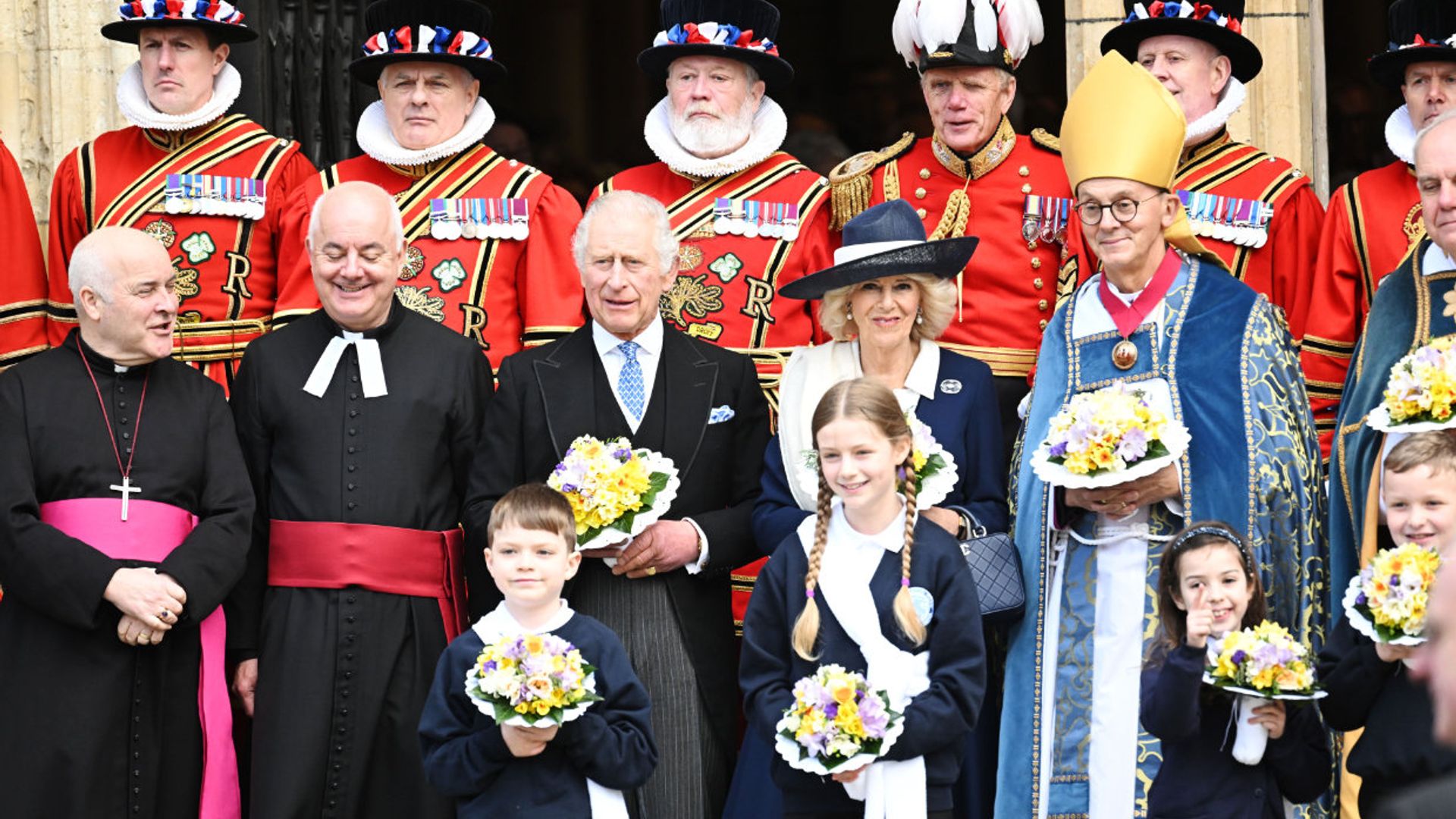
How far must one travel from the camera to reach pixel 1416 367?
5.27 metres

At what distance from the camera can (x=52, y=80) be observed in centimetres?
784

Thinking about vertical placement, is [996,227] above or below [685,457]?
above

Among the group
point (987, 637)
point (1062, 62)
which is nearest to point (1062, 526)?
point (987, 637)

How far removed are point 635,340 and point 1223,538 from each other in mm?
1665

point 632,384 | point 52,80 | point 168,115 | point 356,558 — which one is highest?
point 52,80

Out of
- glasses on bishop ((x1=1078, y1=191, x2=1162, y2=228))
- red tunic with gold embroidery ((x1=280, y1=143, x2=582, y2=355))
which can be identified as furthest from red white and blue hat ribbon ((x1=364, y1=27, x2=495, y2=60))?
glasses on bishop ((x1=1078, y1=191, x2=1162, y2=228))

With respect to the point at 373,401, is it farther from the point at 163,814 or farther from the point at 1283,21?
the point at 1283,21

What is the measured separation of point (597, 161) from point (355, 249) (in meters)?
6.52

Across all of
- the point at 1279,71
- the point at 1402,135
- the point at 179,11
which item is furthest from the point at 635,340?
the point at 1279,71

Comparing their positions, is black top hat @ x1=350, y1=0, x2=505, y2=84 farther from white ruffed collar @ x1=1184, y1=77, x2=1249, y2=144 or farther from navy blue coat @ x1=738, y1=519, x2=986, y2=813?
navy blue coat @ x1=738, y1=519, x2=986, y2=813

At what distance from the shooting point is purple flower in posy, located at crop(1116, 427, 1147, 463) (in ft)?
17.5

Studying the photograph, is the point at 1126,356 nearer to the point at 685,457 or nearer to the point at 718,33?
the point at 685,457

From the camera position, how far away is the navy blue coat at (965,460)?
577 cm

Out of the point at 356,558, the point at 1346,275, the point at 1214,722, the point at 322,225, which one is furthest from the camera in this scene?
the point at 1346,275
